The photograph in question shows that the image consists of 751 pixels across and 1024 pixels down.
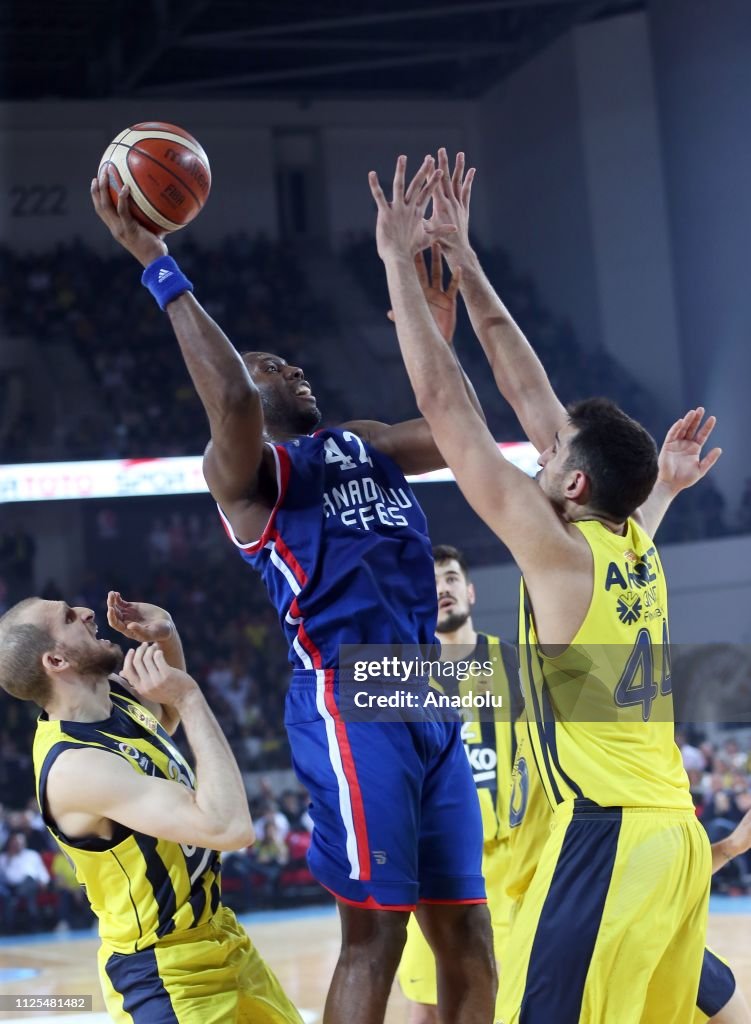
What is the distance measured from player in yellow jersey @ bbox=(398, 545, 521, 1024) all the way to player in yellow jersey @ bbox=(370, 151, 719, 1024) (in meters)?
1.89

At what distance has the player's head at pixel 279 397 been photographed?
377 centimetres

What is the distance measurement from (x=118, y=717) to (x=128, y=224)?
1420mm

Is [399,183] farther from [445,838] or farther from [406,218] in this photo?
[445,838]

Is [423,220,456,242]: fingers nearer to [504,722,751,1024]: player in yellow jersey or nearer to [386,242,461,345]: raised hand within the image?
[386,242,461,345]: raised hand

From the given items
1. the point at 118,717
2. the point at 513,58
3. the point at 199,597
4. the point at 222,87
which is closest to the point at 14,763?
the point at 199,597

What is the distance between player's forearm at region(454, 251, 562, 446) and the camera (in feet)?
12.0

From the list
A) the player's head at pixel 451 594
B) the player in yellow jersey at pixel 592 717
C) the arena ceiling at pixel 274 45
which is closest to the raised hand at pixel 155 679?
the player in yellow jersey at pixel 592 717

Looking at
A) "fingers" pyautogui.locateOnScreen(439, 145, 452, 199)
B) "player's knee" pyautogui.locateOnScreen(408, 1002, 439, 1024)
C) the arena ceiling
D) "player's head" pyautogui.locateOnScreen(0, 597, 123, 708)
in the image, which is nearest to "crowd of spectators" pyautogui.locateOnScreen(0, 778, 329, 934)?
"player's knee" pyautogui.locateOnScreen(408, 1002, 439, 1024)

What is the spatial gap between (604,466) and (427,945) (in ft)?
9.17

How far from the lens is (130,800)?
3.06 metres

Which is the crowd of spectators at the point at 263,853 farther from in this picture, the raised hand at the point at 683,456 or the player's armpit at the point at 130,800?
the player's armpit at the point at 130,800

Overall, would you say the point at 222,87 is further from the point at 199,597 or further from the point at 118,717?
the point at 118,717

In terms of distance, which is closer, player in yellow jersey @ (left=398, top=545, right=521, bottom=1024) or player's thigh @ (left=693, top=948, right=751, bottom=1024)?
player's thigh @ (left=693, top=948, right=751, bottom=1024)

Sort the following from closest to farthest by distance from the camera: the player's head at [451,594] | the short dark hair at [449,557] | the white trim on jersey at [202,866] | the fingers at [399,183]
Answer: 1. the fingers at [399,183]
2. the white trim on jersey at [202,866]
3. the player's head at [451,594]
4. the short dark hair at [449,557]
